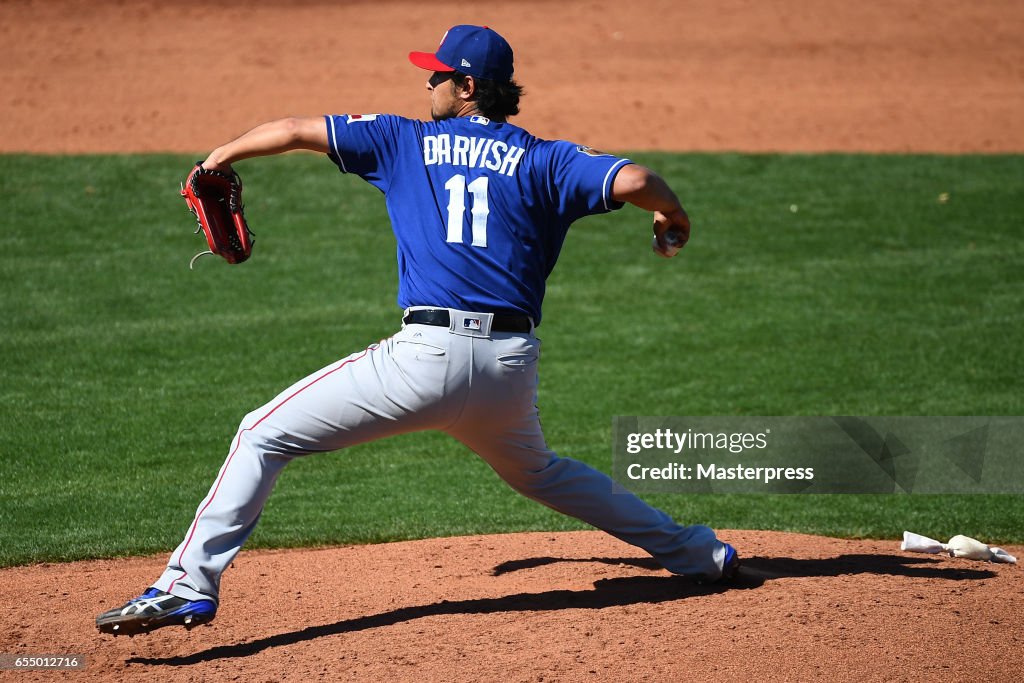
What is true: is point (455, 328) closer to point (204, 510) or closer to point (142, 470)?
point (204, 510)

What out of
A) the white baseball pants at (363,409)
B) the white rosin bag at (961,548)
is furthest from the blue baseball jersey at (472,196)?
the white rosin bag at (961,548)

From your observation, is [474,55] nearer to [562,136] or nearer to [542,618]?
[542,618]

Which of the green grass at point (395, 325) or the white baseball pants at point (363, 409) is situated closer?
the white baseball pants at point (363, 409)

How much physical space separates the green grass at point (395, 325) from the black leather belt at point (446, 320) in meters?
1.86

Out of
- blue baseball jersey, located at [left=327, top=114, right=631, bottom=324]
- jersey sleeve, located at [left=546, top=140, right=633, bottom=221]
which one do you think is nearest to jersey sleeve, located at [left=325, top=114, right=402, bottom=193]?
blue baseball jersey, located at [left=327, top=114, right=631, bottom=324]

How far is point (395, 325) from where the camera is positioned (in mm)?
8320

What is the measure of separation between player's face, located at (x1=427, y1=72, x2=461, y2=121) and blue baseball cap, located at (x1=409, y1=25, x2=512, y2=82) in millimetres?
52

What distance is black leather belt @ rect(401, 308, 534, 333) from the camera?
3.76m

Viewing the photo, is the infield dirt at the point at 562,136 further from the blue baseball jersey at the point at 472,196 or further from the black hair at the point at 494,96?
the black hair at the point at 494,96

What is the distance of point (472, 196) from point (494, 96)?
0.42 meters

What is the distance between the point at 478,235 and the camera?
12.3 feet

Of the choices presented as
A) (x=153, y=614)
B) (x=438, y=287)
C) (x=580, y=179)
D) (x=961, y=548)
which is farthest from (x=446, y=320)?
(x=961, y=548)

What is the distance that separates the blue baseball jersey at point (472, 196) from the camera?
12.3 ft

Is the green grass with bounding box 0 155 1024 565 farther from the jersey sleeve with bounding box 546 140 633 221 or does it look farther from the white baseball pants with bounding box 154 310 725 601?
the jersey sleeve with bounding box 546 140 633 221
